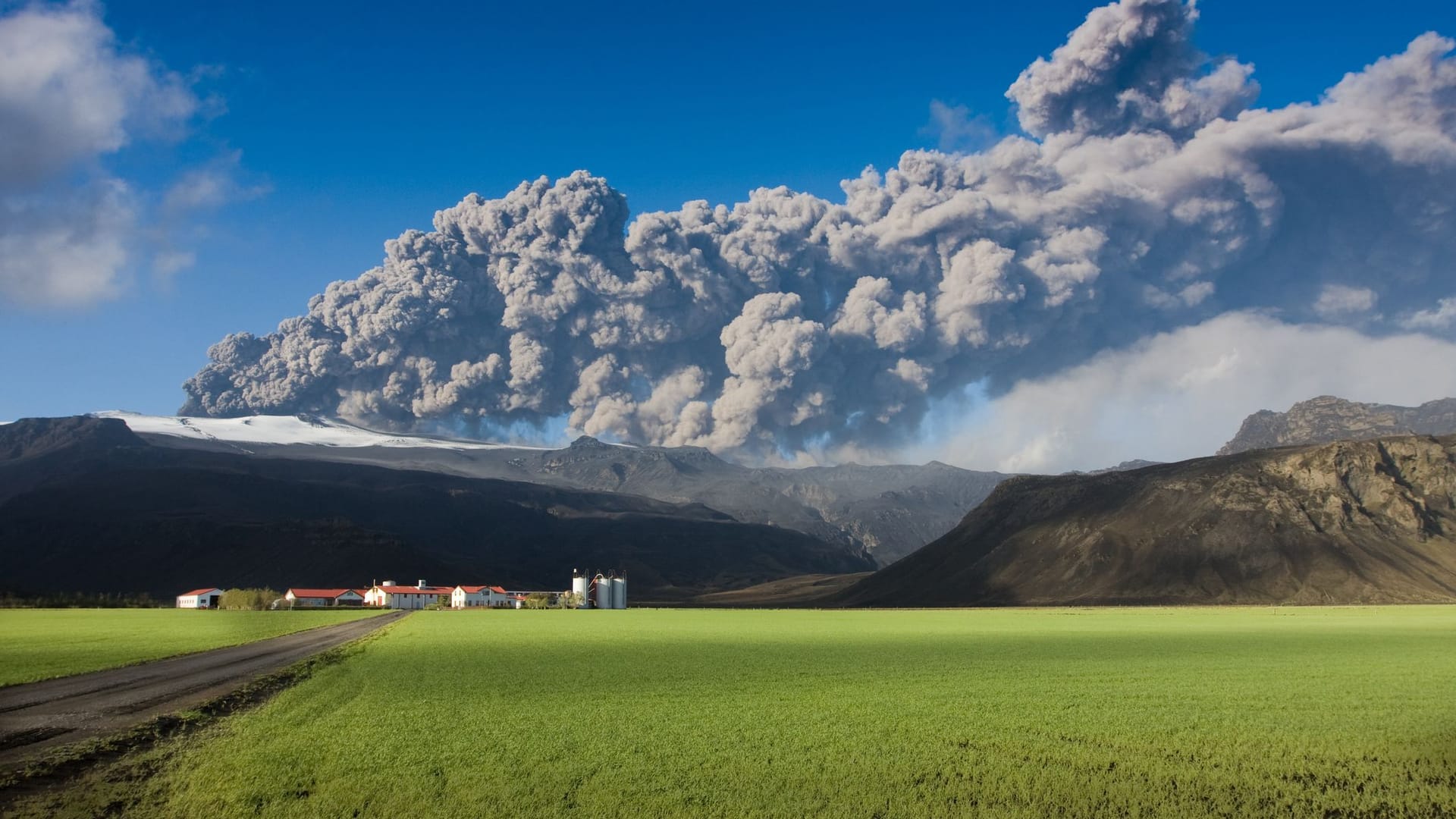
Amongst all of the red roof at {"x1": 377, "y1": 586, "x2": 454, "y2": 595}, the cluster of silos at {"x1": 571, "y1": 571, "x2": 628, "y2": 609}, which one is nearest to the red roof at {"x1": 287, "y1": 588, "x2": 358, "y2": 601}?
the red roof at {"x1": 377, "y1": 586, "x2": 454, "y2": 595}

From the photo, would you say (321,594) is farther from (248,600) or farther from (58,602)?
(58,602)

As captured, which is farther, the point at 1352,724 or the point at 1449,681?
the point at 1449,681

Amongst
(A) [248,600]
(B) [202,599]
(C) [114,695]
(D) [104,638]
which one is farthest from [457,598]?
(C) [114,695]

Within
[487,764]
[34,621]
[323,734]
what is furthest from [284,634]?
[487,764]

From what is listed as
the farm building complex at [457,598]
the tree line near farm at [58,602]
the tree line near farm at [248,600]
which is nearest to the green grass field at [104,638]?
the tree line near farm at [248,600]

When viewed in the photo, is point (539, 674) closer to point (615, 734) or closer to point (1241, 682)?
point (615, 734)

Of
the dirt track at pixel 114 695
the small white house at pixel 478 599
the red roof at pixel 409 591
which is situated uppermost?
the dirt track at pixel 114 695

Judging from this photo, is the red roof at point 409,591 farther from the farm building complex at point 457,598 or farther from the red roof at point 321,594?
the red roof at point 321,594
